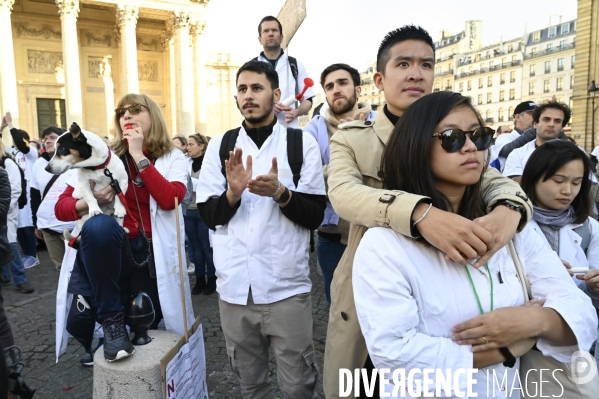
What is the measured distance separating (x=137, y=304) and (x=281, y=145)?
1389mm

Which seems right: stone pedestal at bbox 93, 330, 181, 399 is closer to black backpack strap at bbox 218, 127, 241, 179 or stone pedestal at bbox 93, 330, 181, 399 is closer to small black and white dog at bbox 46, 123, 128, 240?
small black and white dog at bbox 46, 123, 128, 240

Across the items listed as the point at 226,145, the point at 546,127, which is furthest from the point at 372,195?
the point at 546,127

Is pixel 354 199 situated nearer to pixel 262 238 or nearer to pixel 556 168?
pixel 262 238

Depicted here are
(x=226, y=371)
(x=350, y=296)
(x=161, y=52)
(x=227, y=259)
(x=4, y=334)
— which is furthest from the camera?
(x=161, y=52)

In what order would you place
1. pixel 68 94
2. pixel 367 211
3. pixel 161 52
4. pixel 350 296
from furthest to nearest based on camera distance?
pixel 161 52
pixel 68 94
pixel 350 296
pixel 367 211

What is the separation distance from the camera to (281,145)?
266cm

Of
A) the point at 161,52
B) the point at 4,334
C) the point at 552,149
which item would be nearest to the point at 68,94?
the point at 161,52

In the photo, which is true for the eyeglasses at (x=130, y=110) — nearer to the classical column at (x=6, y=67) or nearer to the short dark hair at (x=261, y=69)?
the short dark hair at (x=261, y=69)

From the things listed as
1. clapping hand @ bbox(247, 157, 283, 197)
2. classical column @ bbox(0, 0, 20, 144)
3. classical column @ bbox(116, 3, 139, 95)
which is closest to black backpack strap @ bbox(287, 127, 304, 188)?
clapping hand @ bbox(247, 157, 283, 197)

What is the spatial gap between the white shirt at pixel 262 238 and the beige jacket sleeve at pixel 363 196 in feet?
1.90

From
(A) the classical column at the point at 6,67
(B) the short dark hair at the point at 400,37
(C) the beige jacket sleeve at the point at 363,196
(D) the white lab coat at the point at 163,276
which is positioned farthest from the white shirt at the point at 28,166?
(A) the classical column at the point at 6,67

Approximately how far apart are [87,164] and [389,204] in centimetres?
210

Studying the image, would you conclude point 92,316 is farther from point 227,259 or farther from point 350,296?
point 350,296

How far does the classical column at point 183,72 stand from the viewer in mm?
27281
